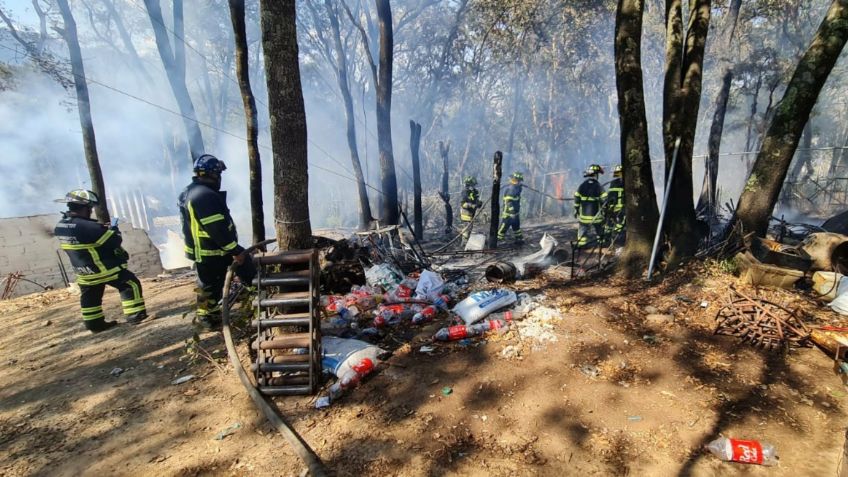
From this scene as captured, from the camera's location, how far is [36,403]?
3227mm

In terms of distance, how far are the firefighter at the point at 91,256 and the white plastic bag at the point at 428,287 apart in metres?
3.69

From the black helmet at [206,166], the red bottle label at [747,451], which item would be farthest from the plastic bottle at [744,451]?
the black helmet at [206,166]

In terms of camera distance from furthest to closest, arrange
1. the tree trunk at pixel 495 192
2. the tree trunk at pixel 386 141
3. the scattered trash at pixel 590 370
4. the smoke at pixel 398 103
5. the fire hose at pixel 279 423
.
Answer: the smoke at pixel 398 103, the tree trunk at pixel 386 141, the tree trunk at pixel 495 192, the scattered trash at pixel 590 370, the fire hose at pixel 279 423

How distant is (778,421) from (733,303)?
61.5 inches

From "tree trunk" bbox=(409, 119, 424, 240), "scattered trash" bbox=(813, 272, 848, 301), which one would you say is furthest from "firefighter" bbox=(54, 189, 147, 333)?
"scattered trash" bbox=(813, 272, 848, 301)

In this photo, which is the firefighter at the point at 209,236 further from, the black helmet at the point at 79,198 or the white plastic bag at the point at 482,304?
the white plastic bag at the point at 482,304

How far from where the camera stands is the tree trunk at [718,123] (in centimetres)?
764

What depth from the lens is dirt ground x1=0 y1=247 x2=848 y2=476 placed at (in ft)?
7.57

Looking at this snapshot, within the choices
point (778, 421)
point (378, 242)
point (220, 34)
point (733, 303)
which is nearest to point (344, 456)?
point (778, 421)

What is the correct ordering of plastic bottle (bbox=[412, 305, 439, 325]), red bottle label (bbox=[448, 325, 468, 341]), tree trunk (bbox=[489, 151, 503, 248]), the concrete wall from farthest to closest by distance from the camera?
the concrete wall, tree trunk (bbox=[489, 151, 503, 248]), plastic bottle (bbox=[412, 305, 439, 325]), red bottle label (bbox=[448, 325, 468, 341])

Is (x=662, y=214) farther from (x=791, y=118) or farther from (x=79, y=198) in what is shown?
(x=79, y=198)

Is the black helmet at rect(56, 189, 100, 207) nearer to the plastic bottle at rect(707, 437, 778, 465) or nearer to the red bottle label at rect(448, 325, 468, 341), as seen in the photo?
the red bottle label at rect(448, 325, 468, 341)

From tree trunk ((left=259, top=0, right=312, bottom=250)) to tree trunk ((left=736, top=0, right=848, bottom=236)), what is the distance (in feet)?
17.9

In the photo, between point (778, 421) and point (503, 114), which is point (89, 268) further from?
point (503, 114)
